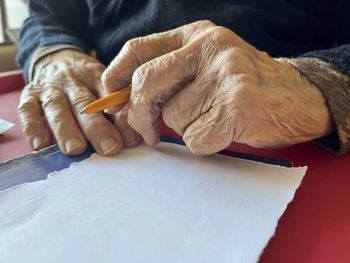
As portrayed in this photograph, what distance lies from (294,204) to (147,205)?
0.21m

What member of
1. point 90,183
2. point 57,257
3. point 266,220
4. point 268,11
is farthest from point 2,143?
point 268,11

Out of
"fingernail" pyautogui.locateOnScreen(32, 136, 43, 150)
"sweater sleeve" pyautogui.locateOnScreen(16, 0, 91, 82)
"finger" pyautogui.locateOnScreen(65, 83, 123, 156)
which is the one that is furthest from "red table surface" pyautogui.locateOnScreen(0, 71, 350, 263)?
"sweater sleeve" pyautogui.locateOnScreen(16, 0, 91, 82)

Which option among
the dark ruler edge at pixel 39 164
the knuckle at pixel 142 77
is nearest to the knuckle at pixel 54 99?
the dark ruler edge at pixel 39 164

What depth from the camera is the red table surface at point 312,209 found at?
0.37 m

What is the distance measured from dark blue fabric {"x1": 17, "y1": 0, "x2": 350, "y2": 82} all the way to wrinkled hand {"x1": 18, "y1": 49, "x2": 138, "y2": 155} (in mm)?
153

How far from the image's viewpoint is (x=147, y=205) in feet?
1.43

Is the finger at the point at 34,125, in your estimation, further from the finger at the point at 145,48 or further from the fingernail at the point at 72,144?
the finger at the point at 145,48

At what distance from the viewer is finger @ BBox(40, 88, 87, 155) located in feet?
1.95

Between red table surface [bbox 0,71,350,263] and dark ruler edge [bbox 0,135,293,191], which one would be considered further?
dark ruler edge [bbox 0,135,293,191]

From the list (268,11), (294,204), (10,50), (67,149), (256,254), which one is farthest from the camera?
(10,50)

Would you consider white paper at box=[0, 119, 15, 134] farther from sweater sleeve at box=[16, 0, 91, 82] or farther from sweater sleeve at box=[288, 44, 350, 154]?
sweater sleeve at box=[288, 44, 350, 154]

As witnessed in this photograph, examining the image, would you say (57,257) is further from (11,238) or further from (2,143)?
(2,143)

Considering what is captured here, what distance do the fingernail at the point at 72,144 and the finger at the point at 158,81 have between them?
0.12 metres

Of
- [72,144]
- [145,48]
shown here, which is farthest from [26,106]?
[145,48]
